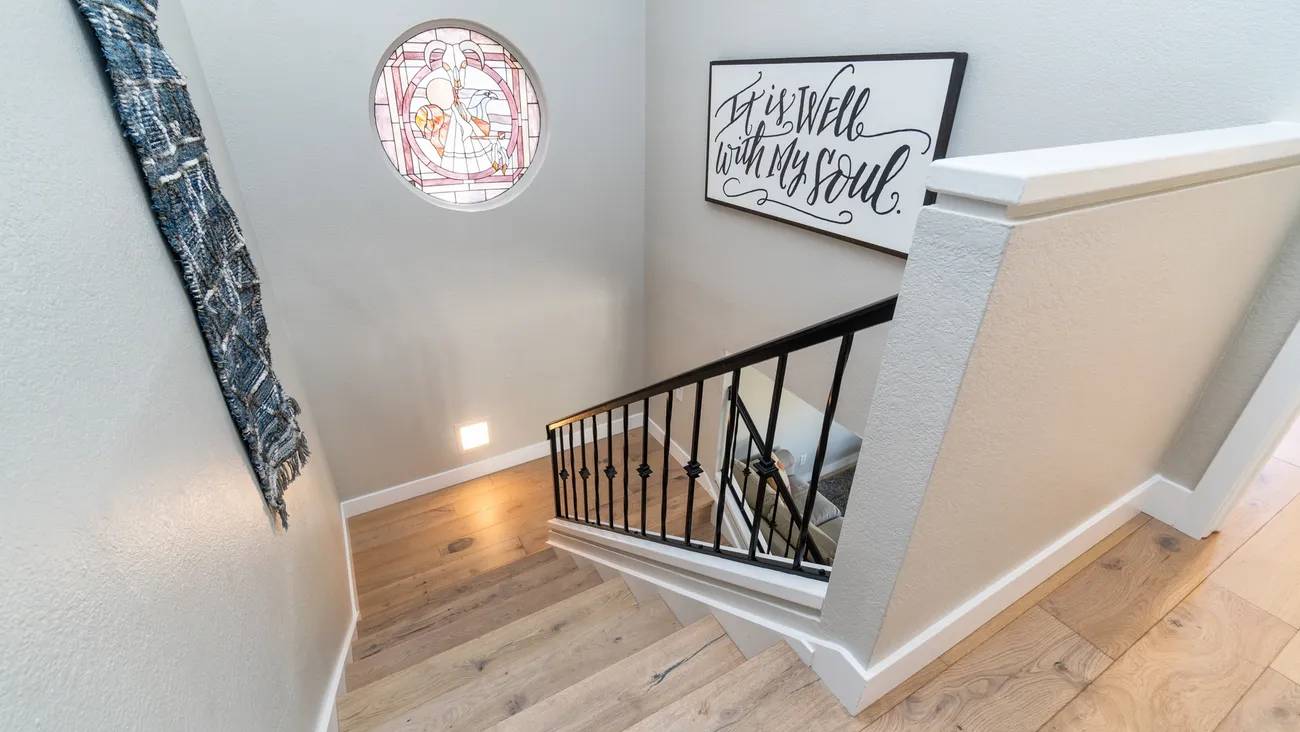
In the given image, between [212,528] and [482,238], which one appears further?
[482,238]

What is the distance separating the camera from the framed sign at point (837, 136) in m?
1.86

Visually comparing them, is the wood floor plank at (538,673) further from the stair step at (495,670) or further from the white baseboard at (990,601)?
the white baseboard at (990,601)

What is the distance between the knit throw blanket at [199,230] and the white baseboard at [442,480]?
1.88 metres

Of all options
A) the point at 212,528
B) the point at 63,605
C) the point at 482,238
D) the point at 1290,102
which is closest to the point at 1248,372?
the point at 1290,102

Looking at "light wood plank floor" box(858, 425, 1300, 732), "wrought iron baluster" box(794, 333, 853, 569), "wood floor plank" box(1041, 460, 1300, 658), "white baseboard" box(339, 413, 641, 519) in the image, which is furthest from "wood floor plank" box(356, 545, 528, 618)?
"wood floor plank" box(1041, 460, 1300, 658)

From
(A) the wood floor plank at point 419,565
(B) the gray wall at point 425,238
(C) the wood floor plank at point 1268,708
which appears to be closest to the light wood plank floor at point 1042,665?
(C) the wood floor plank at point 1268,708

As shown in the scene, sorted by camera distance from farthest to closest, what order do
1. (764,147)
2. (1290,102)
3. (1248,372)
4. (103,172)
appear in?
(764,147), (1248,372), (1290,102), (103,172)

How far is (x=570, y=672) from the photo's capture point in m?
1.73

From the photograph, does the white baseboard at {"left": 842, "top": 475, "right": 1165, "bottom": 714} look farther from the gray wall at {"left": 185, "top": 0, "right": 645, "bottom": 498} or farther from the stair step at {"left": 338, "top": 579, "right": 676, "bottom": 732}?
the gray wall at {"left": 185, "top": 0, "right": 645, "bottom": 498}

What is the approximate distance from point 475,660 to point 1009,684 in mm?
1610

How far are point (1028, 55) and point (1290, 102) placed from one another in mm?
613

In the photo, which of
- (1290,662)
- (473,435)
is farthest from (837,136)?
(473,435)

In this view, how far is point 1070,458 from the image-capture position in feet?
3.73

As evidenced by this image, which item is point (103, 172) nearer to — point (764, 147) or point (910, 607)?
point (910, 607)
